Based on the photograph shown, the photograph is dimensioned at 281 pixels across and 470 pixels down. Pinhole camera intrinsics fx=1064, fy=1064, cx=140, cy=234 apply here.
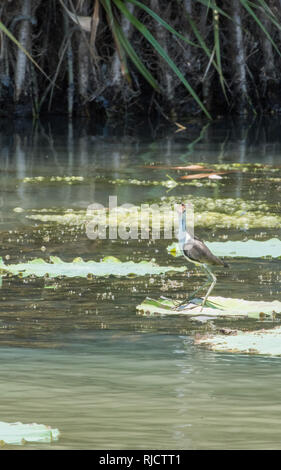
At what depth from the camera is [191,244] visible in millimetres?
4363

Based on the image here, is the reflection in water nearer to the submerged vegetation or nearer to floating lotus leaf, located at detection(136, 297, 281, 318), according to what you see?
floating lotus leaf, located at detection(136, 297, 281, 318)

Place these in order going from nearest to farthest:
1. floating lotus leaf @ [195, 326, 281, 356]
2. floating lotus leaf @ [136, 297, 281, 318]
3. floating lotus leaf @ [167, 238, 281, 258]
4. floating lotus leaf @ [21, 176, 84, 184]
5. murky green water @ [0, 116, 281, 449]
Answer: murky green water @ [0, 116, 281, 449] → floating lotus leaf @ [195, 326, 281, 356] → floating lotus leaf @ [136, 297, 281, 318] → floating lotus leaf @ [167, 238, 281, 258] → floating lotus leaf @ [21, 176, 84, 184]

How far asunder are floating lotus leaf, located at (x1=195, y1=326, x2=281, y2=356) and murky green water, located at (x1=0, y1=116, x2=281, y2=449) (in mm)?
77

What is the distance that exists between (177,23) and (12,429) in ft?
53.6

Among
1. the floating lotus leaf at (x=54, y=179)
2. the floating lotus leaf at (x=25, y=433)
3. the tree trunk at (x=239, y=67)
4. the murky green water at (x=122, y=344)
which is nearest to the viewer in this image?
the floating lotus leaf at (x=25, y=433)

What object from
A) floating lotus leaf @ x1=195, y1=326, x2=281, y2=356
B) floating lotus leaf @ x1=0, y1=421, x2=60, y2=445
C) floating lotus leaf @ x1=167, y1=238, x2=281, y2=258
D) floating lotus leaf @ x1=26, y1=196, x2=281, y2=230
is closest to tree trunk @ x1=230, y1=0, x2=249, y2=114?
floating lotus leaf @ x1=26, y1=196, x2=281, y2=230

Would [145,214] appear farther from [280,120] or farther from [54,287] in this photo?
[280,120]

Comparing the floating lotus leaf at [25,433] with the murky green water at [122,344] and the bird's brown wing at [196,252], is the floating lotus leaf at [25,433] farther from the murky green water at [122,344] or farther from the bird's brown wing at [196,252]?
the bird's brown wing at [196,252]

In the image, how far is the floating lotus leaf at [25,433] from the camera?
227cm

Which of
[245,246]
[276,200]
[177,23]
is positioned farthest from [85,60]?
[245,246]

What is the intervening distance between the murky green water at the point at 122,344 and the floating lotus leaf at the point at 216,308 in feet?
0.27

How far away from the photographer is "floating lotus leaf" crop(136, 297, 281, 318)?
4.31 meters

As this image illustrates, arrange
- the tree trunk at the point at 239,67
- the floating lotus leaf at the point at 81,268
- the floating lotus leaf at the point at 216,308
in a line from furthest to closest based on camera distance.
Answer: the tree trunk at the point at 239,67
the floating lotus leaf at the point at 81,268
the floating lotus leaf at the point at 216,308

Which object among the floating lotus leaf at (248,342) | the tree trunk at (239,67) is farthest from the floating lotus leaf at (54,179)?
the tree trunk at (239,67)
